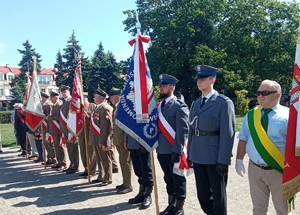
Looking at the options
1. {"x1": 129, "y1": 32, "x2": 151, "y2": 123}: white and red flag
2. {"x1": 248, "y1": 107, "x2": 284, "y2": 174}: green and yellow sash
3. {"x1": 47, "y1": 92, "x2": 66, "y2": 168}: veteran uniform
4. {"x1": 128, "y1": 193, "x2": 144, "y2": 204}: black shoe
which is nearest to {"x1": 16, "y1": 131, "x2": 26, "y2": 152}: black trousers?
{"x1": 47, "y1": 92, "x2": 66, "y2": 168}: veteran uniform

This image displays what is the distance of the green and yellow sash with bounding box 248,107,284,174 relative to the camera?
12.0 ft

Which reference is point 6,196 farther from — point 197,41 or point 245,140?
point 197,41

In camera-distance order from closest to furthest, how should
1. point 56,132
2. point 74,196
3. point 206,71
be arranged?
point 206,71
point 74,196
point 56,132

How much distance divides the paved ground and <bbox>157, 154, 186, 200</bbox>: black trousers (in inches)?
19.5

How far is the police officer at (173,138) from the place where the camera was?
16.3ft

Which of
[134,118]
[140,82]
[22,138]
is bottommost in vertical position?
[22,138]

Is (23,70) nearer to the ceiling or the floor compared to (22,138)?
nearer to the ceiling

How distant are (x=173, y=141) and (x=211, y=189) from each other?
1.13 meters

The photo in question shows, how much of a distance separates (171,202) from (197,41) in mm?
30920

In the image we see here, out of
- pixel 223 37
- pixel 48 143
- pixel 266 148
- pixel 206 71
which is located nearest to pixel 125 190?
pixel 206 71

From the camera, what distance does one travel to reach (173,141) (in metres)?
5.15

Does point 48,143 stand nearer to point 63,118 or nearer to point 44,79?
point 63,118

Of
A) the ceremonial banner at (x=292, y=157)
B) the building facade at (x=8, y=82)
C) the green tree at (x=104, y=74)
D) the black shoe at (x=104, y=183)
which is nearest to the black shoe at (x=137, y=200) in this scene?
the black shoe at (x=104, y=183)

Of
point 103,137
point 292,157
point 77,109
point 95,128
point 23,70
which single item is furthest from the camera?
point 23,70
